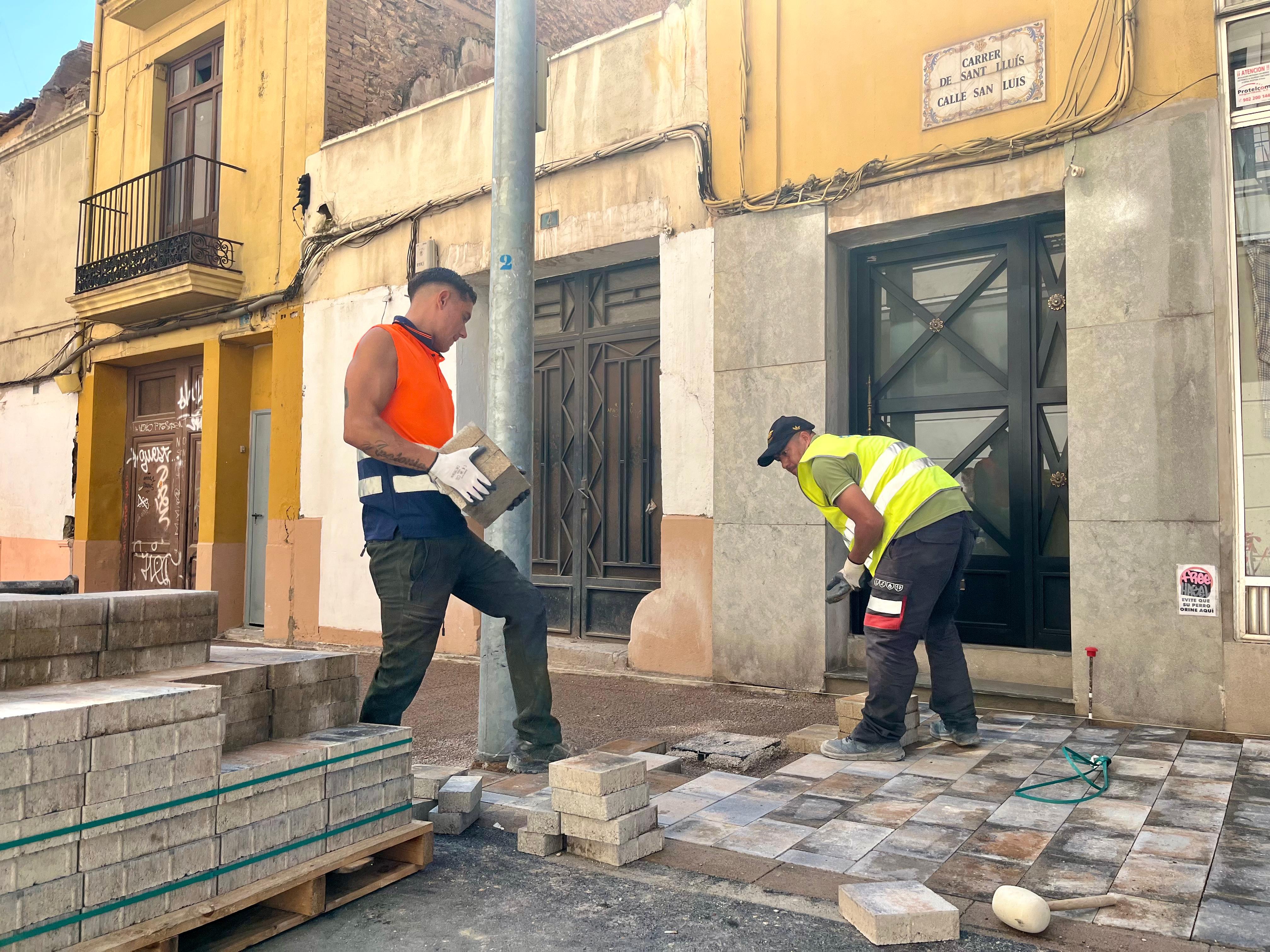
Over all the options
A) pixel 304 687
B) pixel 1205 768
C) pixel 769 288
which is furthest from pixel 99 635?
pixel 769 288

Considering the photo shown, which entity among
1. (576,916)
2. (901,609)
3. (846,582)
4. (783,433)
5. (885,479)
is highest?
(783,433)

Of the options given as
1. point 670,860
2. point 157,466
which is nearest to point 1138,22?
point 670,860

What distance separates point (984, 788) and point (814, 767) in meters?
0.80

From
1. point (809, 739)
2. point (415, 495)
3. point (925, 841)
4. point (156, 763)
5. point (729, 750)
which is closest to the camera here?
point (156, 763)

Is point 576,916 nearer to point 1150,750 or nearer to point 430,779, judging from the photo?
point 430,779

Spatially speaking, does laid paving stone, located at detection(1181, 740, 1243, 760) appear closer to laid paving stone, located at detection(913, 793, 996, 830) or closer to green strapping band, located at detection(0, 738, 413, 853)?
laid paving stone, located at detection(913, 793, 996, 830)

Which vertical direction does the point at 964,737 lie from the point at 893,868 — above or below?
above

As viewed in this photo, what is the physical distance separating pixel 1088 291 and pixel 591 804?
4.45 meters

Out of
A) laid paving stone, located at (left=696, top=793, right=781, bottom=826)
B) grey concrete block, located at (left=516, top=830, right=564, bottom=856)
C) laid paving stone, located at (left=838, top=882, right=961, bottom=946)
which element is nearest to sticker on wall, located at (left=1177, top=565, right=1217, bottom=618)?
laid paving stone, located at (left=696, top=793, right=781, bottom=826)

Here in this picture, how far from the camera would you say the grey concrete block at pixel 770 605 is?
23.2 ft

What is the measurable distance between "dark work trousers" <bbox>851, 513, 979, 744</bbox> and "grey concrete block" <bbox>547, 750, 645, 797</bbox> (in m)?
1.67

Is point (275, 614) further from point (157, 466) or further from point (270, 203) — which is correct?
point (270, 203)

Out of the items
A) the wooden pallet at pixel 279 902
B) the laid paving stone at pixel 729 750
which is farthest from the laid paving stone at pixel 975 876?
the wooden pallet at pixel 279 902

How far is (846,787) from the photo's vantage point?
14.6 feet
